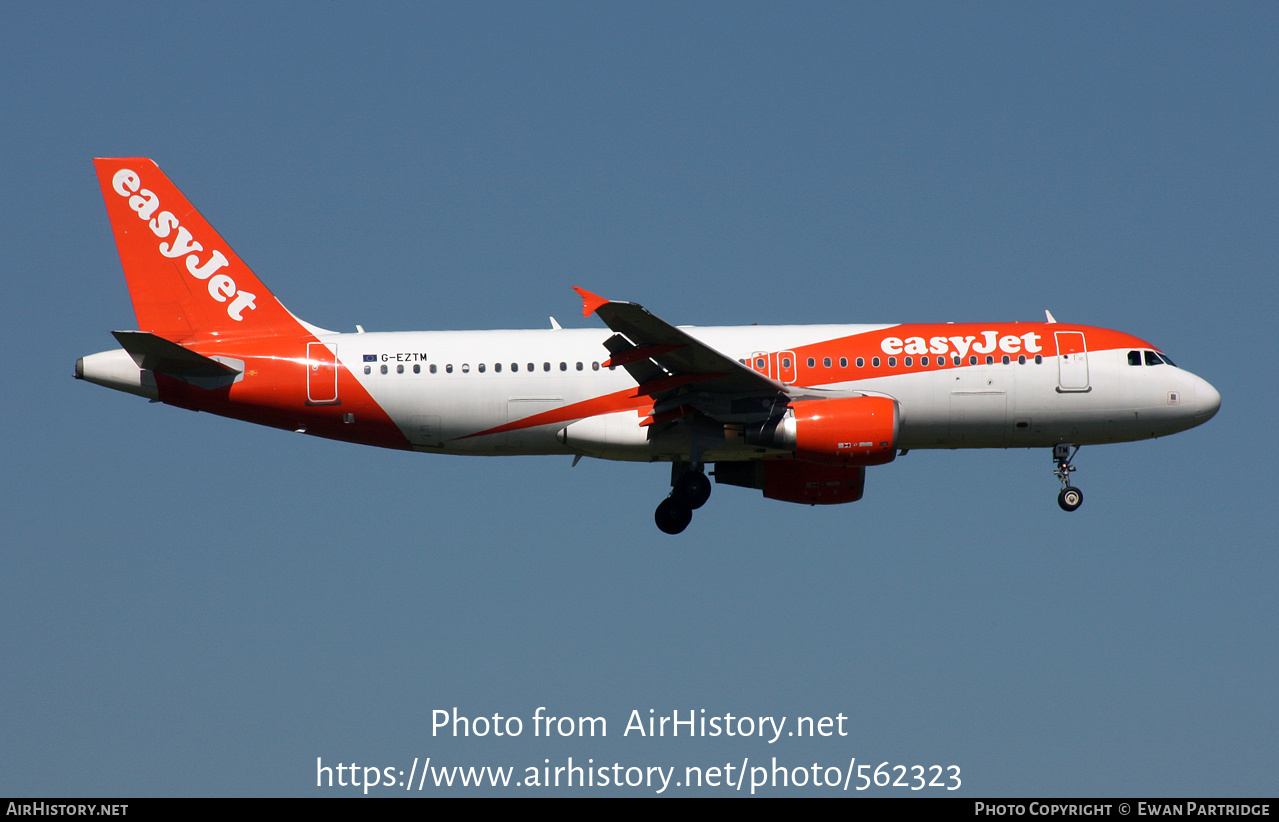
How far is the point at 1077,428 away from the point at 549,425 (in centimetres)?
1261

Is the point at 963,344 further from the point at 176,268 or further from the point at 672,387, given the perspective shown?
the point at 176,268

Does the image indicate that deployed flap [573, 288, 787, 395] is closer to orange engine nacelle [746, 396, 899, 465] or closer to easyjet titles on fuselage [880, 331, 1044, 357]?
→ orange engine nacelle [746, 396, 899, 465]

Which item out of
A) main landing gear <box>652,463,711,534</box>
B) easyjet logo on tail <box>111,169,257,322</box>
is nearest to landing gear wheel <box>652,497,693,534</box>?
main landing gear <box>652,463,711,534</box>

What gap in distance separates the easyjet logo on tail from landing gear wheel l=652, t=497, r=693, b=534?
1131cm

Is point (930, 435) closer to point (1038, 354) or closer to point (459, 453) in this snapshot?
point (1038, 354)

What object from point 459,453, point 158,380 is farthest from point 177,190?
point 459,453

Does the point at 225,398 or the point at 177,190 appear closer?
the point at 225,398

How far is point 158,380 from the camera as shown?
32969 mm

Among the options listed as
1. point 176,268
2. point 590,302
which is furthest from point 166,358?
point 590,302

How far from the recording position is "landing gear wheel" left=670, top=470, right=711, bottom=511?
112 feet

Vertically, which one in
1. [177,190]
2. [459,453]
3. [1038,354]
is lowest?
[459,453]

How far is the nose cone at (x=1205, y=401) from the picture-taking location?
33.9m

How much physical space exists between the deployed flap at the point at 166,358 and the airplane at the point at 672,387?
0.05m

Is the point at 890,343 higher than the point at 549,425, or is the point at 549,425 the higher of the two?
the point at 890,343
